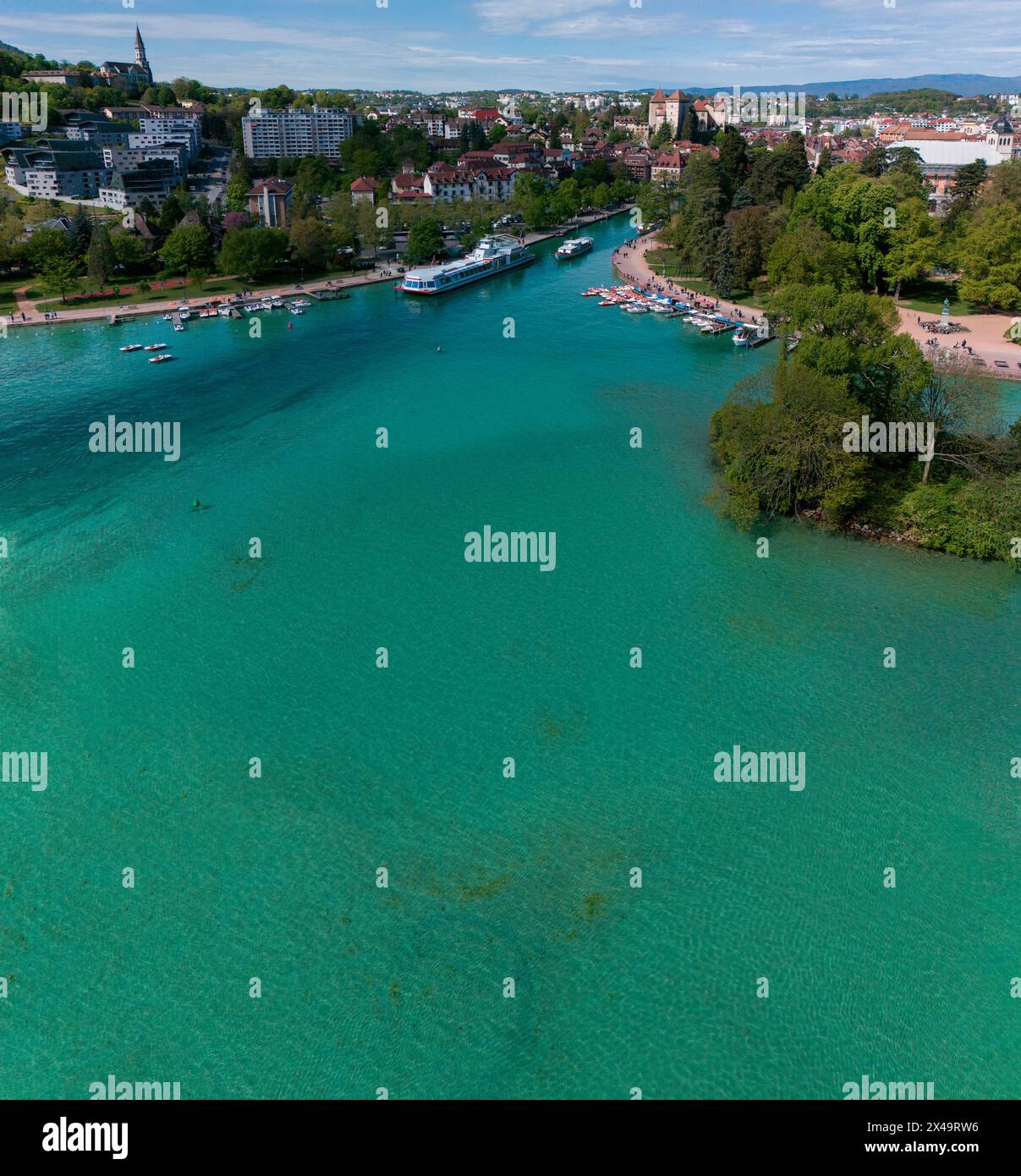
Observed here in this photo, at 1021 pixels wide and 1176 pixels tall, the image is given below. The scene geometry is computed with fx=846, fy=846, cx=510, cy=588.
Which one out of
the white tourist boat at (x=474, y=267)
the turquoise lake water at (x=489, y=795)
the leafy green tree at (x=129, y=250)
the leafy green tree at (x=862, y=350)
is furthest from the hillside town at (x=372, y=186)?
the turquoise lake water at (x=489, y=795)

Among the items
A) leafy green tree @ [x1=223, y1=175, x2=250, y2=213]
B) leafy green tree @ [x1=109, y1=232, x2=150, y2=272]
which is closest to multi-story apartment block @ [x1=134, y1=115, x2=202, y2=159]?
leafy green tree @ [x1=223, y1=175, x2=250, y2=213]

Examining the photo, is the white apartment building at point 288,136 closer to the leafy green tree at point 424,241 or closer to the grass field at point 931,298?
the leafy green tree at point 424,241

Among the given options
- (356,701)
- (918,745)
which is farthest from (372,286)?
(918,745)

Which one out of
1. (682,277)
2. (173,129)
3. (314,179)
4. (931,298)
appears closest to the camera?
(931,298)

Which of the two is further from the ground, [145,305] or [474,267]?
[474,267]

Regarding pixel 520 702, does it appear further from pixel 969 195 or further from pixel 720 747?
pixel 969 195

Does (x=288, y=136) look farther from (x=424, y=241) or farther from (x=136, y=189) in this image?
(x=424, y=241)

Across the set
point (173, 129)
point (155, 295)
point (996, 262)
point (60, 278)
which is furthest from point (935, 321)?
point (173, 129)
